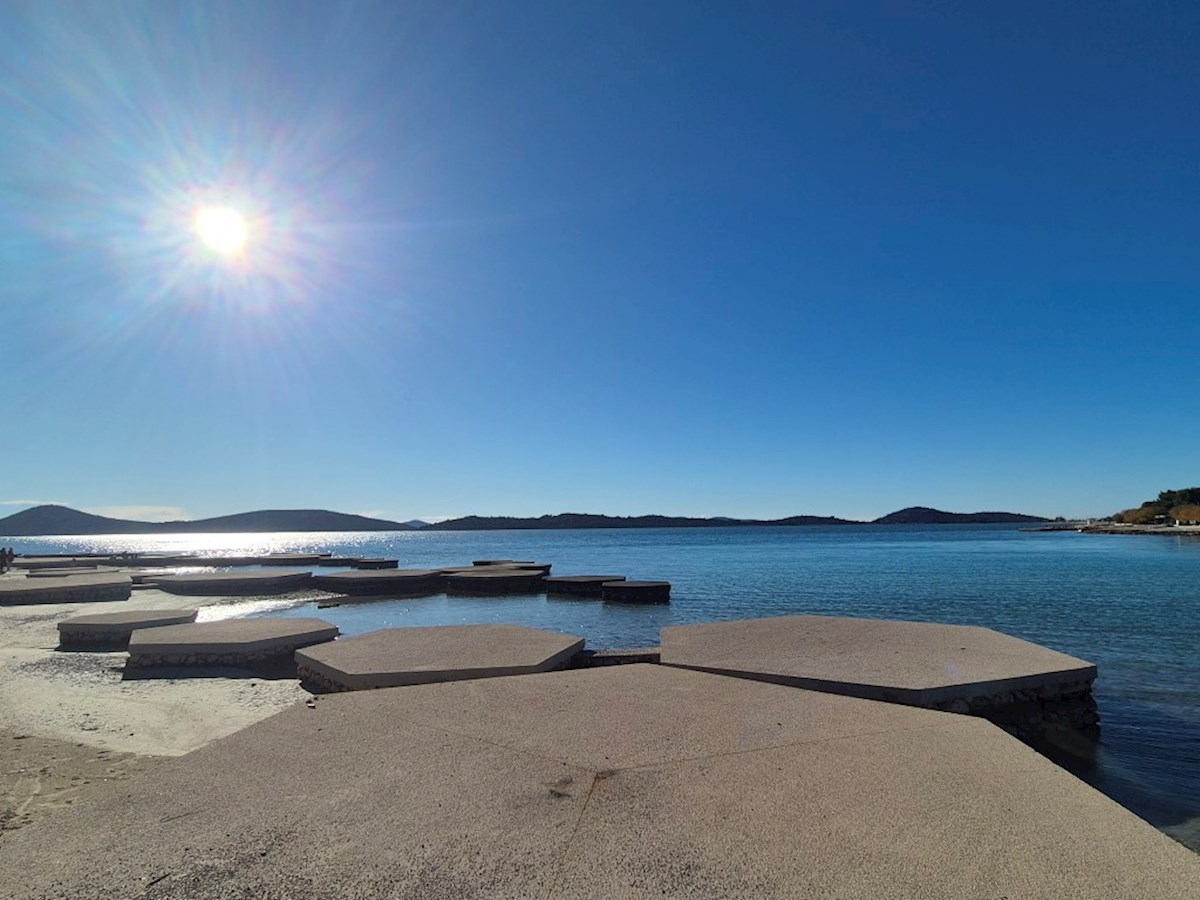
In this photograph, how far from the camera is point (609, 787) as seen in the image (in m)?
4.66

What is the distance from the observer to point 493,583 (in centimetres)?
2897

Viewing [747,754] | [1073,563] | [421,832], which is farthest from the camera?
[1073,563]

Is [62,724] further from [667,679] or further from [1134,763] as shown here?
[1134,763]

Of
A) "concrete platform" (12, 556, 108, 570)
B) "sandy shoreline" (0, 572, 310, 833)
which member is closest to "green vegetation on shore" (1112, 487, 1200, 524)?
"sandy shoreline" (0, 572, 310, 833)

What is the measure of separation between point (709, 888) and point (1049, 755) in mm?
7062

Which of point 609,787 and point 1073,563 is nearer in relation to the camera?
point 609,787

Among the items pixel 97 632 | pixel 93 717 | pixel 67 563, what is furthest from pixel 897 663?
pixel 67 563

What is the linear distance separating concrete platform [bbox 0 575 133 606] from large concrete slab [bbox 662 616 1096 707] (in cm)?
2242

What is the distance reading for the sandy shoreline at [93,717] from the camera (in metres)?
6.10

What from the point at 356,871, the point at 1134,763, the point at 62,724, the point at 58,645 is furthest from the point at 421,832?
the point at 58,645

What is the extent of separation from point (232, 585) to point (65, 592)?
5588 millimetres

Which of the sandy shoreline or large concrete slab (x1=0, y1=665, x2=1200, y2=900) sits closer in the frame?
Result: large concrete slab (x1=0, y1=665, x2=1200, y2=900)

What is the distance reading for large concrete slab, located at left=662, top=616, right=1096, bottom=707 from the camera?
8.05 m

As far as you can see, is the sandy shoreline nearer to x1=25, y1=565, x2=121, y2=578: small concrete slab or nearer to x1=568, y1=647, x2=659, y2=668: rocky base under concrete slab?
x1=568, y1=647, x2=659, y2=668: rocky base under concrete slab
